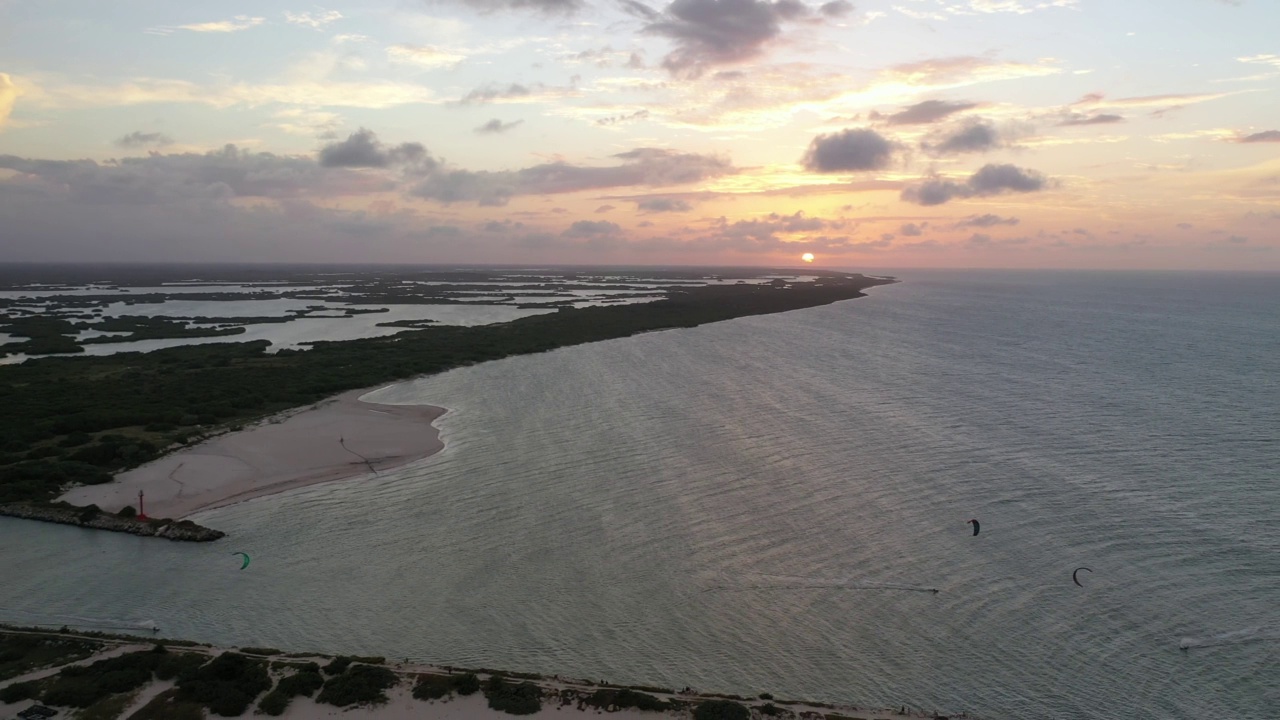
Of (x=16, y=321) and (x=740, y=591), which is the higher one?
(x=16, y=321)

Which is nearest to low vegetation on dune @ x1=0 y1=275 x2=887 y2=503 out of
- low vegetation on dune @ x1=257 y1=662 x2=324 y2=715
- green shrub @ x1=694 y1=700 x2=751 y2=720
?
low vegetation on dune @ x1=257 y1=662 x2=324 y2=715

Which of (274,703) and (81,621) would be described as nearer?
(274,703)

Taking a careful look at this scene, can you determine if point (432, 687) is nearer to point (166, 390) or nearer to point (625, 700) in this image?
Answer: point (625, 700)

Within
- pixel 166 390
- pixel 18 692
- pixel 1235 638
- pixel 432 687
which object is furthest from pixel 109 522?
pixel 1235 638

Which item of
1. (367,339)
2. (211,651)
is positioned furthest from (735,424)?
(367,339)

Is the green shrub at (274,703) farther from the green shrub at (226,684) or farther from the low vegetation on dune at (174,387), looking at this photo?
the low vegetation on dune at (174,387)

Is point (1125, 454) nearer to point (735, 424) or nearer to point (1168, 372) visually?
point (735, 424)

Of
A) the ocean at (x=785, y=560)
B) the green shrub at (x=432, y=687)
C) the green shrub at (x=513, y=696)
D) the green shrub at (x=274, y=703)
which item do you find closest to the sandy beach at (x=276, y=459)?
the ocean at (x=785, y=560)
